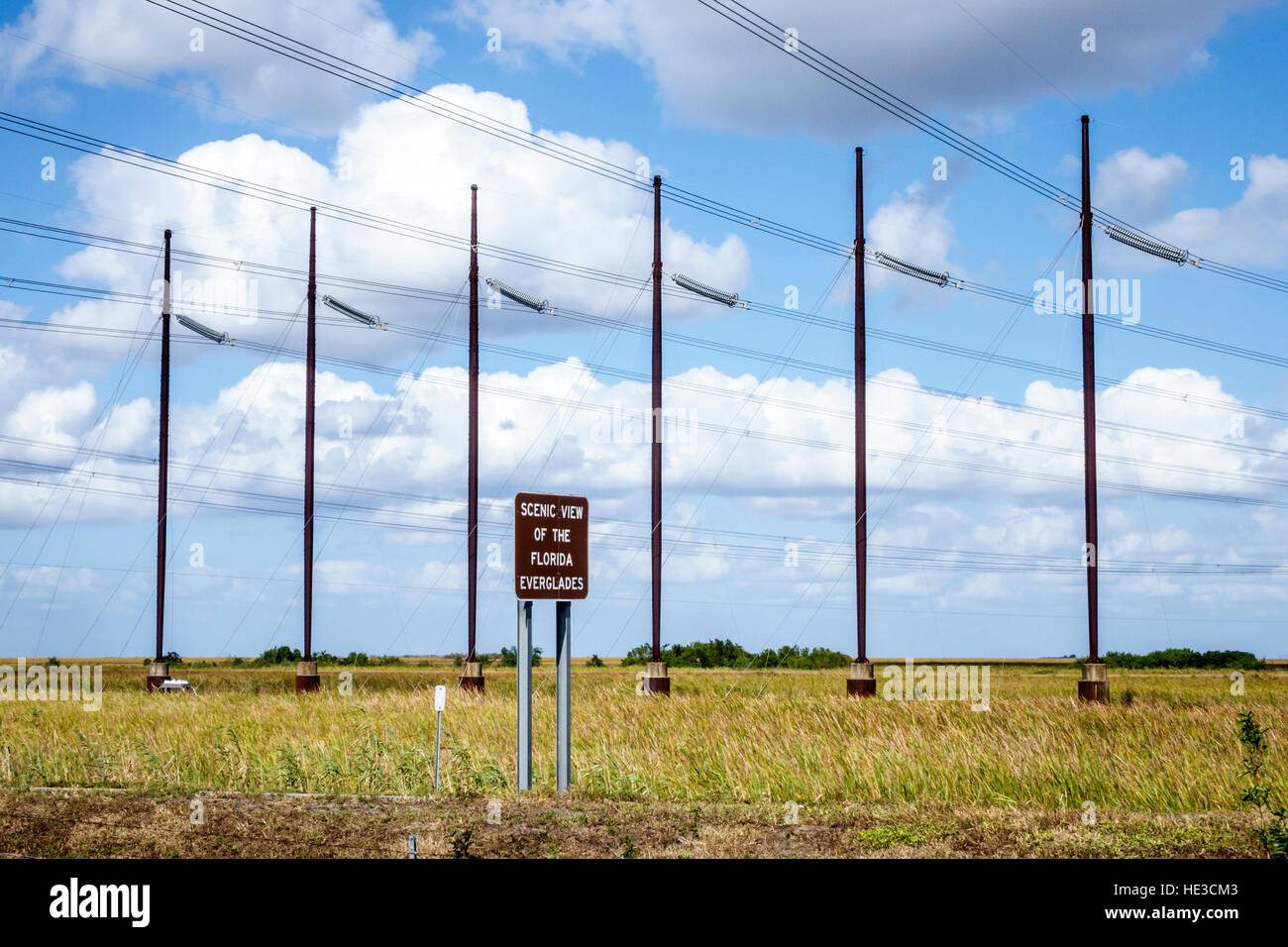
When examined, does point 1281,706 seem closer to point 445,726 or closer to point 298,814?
point 445,726

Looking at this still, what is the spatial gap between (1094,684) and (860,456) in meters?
8.36

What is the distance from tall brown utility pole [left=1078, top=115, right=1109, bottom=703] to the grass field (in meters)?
6.77

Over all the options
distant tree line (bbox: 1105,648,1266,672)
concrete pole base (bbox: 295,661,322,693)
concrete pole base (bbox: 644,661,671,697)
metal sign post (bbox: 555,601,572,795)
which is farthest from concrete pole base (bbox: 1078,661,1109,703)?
distant tree line (bbox: 1105,648,1266,672)

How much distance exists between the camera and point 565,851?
9.65 metres

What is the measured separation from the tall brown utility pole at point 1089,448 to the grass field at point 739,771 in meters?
6.77

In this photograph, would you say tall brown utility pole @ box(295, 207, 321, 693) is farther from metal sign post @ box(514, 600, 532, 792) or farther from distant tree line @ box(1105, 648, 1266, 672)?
distant tree line @ box(1105, 648, 1266, 672)

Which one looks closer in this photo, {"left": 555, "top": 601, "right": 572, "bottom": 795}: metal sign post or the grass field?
the grass field

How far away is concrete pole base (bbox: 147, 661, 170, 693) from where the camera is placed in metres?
37.7

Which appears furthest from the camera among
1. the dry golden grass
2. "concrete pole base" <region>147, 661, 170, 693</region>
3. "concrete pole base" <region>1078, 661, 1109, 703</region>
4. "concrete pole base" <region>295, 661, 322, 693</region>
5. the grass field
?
"concrete pole base" <region>147, 661, 170, 693</region>

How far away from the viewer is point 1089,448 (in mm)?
31609

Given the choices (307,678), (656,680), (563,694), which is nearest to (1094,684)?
(656,680)

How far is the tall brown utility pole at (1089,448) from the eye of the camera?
28906mm
